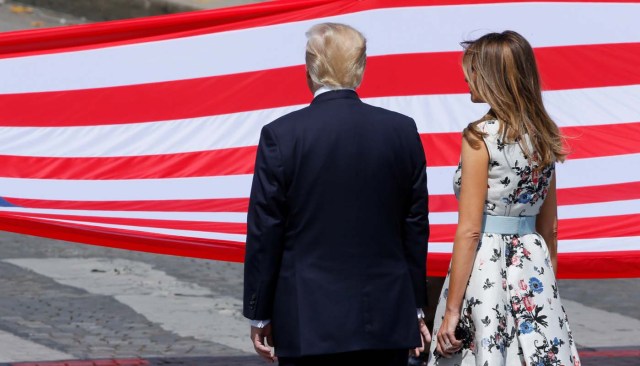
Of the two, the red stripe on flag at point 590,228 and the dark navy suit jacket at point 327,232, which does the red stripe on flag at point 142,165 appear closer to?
the red stripe on flag at point 590,228

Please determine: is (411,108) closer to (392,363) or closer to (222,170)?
(222,170)

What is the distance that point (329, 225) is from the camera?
13.3ft

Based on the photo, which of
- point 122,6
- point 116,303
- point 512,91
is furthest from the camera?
point 122,6

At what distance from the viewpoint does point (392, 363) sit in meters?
4.19

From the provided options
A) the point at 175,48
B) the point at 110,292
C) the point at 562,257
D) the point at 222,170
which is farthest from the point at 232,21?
the point at 110,292

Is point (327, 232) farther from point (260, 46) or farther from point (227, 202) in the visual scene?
point (260, 46)

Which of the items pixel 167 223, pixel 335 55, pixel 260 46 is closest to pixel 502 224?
pixel 335 55

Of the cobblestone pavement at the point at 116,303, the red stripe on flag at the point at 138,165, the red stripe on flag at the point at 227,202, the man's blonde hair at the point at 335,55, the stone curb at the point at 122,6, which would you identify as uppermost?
the man's blonde hair at the point at 335,55

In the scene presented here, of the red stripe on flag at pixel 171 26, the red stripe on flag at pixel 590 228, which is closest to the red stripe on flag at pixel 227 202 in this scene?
the red stripe on flag at pixel 590 228

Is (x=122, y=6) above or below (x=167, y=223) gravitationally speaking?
below

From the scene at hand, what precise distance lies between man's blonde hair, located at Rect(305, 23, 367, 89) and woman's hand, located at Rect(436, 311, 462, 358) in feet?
2.92

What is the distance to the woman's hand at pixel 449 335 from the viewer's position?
443 cm

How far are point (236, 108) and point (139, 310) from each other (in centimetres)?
337

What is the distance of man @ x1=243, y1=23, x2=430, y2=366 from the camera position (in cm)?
404
